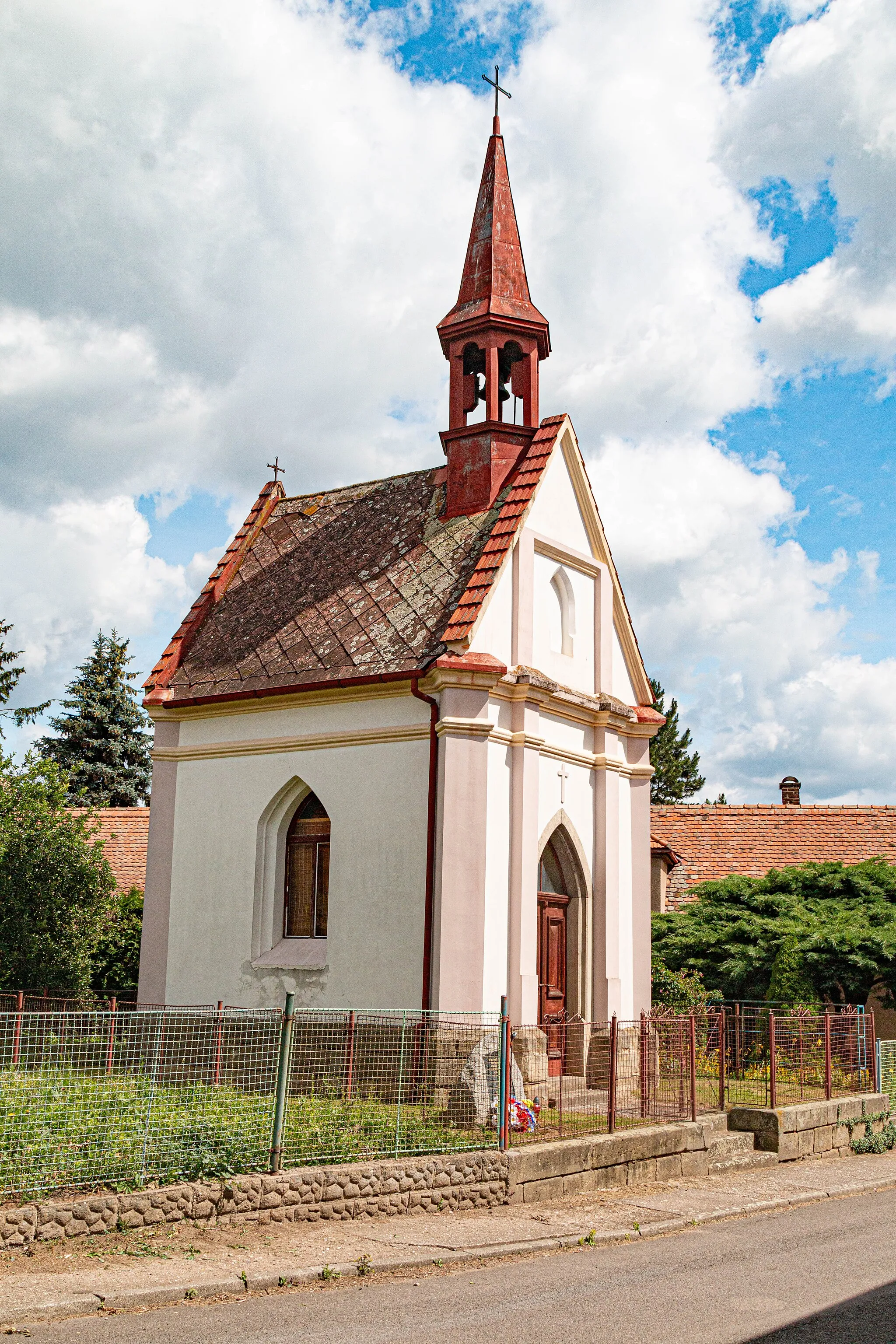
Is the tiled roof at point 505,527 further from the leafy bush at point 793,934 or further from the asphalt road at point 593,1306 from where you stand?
the leafy bush at point 793,934

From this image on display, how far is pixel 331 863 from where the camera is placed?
16125 millimetres

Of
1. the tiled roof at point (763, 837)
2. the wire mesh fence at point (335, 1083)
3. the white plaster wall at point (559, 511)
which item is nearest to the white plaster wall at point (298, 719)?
the white plaster wall at point (559, 511)

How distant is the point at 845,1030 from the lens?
17.2 m

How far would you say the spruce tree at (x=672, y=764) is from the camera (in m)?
53.2

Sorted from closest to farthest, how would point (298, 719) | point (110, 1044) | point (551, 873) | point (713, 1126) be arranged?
point (110, 1044) → point (713, 1126) → point (298, 719) → point (551, 873)

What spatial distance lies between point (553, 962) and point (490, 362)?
918 cm

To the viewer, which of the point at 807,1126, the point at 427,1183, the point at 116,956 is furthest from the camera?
the point at 116,956

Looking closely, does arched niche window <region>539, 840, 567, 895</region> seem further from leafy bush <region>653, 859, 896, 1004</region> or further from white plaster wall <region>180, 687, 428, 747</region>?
leafy bush <region>653, 859, 896, 1004</region>

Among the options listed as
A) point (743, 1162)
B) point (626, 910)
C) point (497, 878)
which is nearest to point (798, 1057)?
point (743, 1162)

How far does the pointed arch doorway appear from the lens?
16484 mm

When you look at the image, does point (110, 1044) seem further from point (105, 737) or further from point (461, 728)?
point (105, 737)

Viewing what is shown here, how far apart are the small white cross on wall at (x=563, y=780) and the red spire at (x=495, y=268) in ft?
22.8

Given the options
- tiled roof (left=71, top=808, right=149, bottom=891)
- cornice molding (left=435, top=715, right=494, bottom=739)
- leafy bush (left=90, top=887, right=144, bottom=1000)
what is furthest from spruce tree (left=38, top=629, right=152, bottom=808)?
cornice molding (left=435, top=715, right=494, bottom=739)

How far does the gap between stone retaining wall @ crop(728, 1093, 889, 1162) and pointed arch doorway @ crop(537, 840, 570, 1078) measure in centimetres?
260
